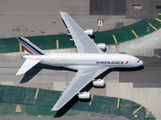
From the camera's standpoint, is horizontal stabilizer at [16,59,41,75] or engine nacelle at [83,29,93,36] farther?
engine nacelle at [83,29,93,36]

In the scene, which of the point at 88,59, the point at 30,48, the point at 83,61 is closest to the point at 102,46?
the point at 88,59

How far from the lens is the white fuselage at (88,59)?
23016mm

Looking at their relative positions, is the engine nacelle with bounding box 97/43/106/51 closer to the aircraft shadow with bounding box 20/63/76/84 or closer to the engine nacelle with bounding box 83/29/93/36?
the engine nacelle with bounding box 83/29/93/36

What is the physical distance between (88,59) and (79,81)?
9.98 ft

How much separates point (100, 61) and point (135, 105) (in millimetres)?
7617

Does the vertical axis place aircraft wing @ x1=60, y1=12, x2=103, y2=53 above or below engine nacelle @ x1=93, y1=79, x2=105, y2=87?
above

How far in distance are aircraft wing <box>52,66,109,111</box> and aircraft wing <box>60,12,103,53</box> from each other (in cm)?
258

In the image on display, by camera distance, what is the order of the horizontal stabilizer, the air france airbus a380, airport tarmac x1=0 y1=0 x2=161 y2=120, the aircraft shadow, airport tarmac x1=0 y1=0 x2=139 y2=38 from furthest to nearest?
airport tarmac x1=0 y1=0 x2=139 y2=38, the aircraft shadow, airport tarmac x1=0 y1=0 x2=161 y2=120, the air france airbus a380, the horizontal stabilizer

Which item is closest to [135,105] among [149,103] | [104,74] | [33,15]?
[149,103]

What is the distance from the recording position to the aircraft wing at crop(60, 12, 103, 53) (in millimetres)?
24016

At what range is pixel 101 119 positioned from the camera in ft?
77.6

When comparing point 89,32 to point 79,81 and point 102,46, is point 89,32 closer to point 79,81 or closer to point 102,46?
point 102,46

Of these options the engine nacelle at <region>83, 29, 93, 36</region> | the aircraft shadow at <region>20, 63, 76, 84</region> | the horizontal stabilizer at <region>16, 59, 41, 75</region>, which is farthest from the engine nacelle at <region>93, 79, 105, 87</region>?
the horizontal stabilizer at <region>16, 59, 41, 75</region>

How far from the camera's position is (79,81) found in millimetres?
22750
